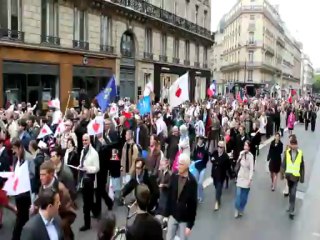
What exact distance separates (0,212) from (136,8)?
2411 centimetres

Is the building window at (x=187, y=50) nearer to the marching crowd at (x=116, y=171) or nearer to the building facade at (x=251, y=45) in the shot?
the marching crowd at (x=116, y=171)

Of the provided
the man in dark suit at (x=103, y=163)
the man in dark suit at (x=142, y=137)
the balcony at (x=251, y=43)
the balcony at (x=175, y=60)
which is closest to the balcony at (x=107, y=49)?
the balcony at (x=175, y=60)

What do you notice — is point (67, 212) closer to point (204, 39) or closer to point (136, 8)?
point (136, 8)

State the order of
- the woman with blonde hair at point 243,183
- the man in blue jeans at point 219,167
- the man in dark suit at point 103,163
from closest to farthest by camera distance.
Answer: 1. the man in dark suit at point 103,163
2. the woman with blonde hair at point 243,183
3. the man in blue jeans at point 219,167

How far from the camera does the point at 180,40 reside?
133ft

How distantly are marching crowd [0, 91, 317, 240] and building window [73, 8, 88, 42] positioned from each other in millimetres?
9264

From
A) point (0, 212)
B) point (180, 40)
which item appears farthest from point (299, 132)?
point (0, 212)

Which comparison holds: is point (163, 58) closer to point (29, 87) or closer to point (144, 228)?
point (29, 87)

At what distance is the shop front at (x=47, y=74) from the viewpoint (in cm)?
1975

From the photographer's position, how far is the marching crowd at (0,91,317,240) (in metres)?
5.14

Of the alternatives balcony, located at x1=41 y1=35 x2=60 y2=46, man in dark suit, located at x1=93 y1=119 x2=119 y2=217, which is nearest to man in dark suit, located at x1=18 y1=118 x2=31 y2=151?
man in dark suit, located at x1=93 y1=119 x2=119 y2=217

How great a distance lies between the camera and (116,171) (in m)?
10.3

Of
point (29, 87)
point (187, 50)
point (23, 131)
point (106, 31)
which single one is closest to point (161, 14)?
point (187, 50)

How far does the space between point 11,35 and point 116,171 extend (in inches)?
464
